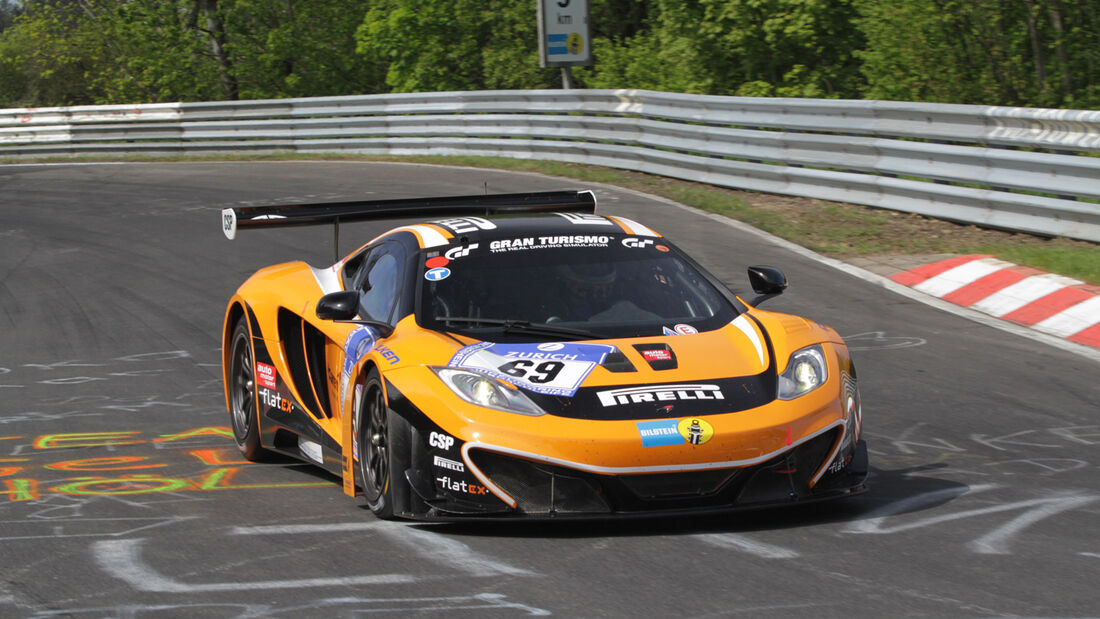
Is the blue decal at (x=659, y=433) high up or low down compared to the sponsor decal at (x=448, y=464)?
up

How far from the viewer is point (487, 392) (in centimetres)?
517

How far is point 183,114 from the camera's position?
28359 mm

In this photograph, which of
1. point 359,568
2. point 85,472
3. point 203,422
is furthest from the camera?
point 203,422

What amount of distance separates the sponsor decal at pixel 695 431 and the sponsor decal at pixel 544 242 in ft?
5.18

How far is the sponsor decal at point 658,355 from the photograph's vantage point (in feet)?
17.7

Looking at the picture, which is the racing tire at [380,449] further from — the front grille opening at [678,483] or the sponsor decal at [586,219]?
the sponsor decal at [586,219]

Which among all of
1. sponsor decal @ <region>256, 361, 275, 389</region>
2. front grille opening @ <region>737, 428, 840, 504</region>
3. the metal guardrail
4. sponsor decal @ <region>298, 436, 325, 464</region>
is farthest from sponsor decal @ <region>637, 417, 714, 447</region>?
the metal guardrail

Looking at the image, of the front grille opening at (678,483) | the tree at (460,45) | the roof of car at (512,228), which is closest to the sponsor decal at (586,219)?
the roof of car at (512,228)

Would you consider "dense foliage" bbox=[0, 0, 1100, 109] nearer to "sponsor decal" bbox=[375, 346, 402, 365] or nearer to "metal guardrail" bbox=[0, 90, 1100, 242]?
"metal guardrail" bbox=[0, 90, 1100, 242]

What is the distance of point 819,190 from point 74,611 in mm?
12557

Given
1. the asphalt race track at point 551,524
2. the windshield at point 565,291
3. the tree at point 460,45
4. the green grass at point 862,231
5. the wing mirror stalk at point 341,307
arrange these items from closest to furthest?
the asphalt race track at point 551,524 → the windshield at point 565,291 → the wing mirror stalk at point 341,307 → the green grass at point 862,231 → the tree at point 460,45

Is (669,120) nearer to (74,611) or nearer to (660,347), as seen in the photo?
(660,347)

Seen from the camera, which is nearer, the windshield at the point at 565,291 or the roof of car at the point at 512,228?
the windshield at the point at 565,291

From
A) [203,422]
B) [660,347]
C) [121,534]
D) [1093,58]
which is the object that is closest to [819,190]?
[1093,58]
